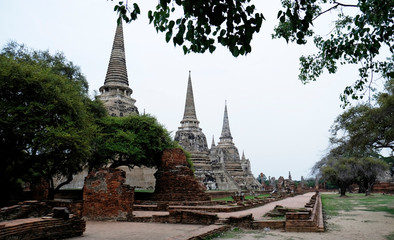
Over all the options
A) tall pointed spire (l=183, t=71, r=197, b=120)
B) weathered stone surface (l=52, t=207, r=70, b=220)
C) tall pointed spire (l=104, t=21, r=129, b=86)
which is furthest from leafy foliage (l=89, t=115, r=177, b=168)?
tall pointed spire (l=183, t=71, r=197, b=120)

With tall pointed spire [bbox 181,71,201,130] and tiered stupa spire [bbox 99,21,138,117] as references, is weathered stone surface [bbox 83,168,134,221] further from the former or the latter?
tall pointed spire [bbox 181,71,201,130]

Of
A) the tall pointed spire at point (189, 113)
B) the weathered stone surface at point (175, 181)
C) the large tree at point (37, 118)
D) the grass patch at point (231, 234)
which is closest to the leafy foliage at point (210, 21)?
the grass patch at point (231, 234)

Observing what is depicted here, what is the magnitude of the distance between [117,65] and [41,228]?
27.9 meters

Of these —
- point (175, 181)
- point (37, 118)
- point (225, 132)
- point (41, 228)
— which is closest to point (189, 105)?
point (225, 132)

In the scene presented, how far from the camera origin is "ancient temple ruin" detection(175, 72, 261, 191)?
36.5 metres

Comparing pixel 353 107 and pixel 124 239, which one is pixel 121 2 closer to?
pixel 124 239

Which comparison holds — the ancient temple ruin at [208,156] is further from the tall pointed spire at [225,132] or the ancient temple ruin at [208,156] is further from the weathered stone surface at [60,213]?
the weathered stone surface at [60,213]

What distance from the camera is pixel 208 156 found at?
39.3 metres

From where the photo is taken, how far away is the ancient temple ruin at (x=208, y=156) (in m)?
36.5

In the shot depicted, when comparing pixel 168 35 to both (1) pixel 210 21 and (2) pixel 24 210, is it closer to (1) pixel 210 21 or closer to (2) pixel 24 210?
(1) pixel 210 21

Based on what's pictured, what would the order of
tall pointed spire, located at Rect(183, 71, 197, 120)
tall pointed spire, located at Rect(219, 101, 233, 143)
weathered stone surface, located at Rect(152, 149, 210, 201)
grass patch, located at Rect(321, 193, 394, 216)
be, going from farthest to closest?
1. tall pointed spire, located at Rect(219, 101, 233, 143)
2. tall pointed spire, located at Rect(183, 71, 197, 120)
3. weathered stone surface, located at Rect(152, 149, 210, 201)
4. grass patch, located at Rect(321, 193, 394, 216)

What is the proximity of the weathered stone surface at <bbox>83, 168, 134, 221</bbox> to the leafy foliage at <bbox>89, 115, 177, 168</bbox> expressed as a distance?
7358 millimetres

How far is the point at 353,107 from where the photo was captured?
14.2m

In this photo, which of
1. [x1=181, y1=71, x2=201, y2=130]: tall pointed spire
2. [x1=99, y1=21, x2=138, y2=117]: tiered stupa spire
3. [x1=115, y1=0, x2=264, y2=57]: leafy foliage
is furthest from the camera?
[x1=181, y1=71, x2=201, y2=130]: tall pointed spire
